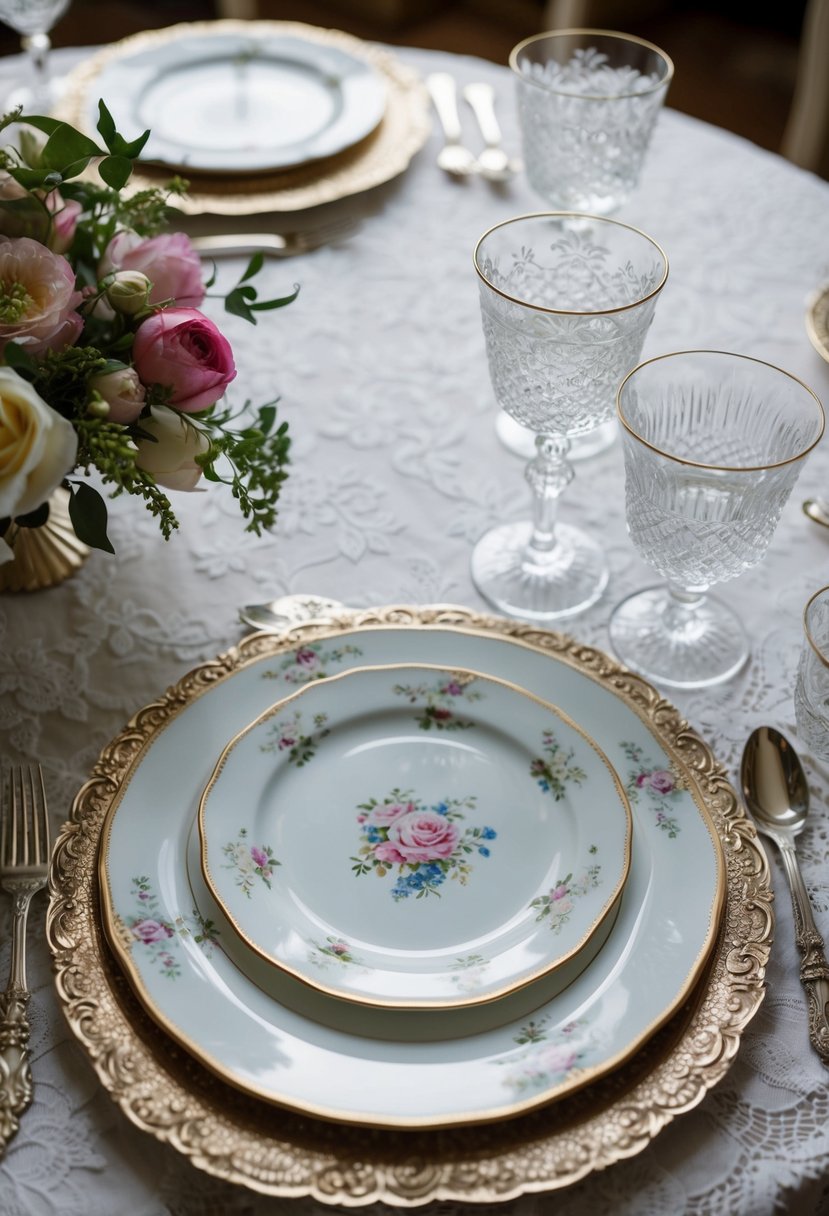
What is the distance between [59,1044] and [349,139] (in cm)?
110

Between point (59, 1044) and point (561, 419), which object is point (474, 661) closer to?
point (561, 419)

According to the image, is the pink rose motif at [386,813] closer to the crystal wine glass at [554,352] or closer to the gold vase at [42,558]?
the crystal wine glass at [554,352]

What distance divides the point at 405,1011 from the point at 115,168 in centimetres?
57

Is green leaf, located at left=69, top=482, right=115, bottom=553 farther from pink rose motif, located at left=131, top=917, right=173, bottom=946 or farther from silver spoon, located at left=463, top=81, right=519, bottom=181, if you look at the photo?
silver spoon, located at left=463, top=81, right=519, bottom=181

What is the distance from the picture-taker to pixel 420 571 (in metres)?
0.94

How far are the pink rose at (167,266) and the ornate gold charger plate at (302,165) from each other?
1.32ft

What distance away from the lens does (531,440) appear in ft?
3.51

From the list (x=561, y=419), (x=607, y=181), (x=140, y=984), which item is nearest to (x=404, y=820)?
(x=140, y=984)

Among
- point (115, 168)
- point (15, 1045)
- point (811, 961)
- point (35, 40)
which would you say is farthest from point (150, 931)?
point (35, 40)

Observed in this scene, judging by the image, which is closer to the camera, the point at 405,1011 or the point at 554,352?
the point at 405,1011

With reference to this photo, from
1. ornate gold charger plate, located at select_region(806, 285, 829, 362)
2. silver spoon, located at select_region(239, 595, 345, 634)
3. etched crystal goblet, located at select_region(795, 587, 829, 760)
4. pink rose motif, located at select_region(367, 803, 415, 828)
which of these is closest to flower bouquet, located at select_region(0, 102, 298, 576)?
silver spoon, located at select_region(239, 595, 345, 634)

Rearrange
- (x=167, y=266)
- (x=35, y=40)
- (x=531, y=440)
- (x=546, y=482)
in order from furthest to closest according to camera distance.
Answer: (x=35, y=40) → (x=531, y=440) → (x=546, y=482) → (x=167, y=266)

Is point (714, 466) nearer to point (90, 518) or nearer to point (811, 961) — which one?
point (811, 961)

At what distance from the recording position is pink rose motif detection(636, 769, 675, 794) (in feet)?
2.34
